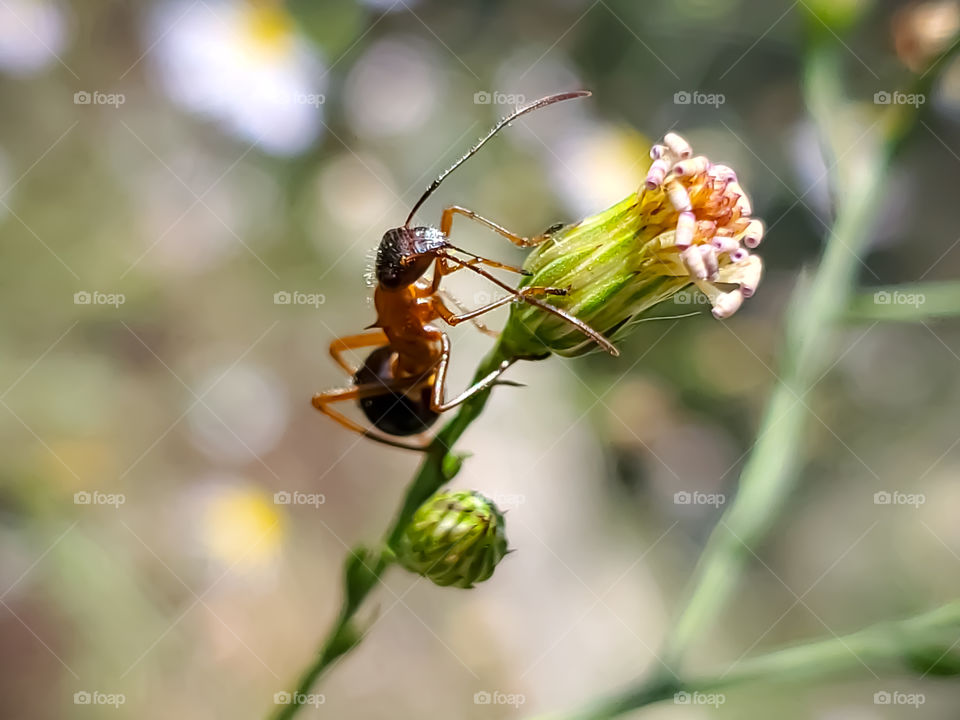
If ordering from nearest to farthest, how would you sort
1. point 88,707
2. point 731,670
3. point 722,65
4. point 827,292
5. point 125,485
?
point 731,670 → point 827,292 → point 88,707 → point 125,485 → point 722,65

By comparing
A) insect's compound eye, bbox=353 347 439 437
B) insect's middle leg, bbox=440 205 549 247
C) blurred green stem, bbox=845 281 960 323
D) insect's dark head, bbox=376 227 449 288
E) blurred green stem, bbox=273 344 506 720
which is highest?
insect's middle leg, bbox=440 205 549 247

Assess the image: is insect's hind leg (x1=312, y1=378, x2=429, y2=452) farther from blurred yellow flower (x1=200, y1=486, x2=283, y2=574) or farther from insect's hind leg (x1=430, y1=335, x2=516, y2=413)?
blurred yellow flower (x1=200, y1=486, x2=283, y2=574)

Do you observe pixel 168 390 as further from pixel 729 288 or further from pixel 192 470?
pixel 729 288

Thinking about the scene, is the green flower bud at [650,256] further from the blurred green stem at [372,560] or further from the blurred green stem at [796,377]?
the blurred green stem at [796,377]

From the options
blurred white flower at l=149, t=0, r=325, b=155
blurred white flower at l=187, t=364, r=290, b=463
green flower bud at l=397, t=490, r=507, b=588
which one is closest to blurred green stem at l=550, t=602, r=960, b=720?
green flower bud at l=397, t=490, r=507, b=588

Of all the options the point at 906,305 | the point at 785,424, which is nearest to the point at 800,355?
the point at 785,424

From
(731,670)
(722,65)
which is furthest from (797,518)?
(731,670)

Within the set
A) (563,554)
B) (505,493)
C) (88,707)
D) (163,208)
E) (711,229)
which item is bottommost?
(88,707)
